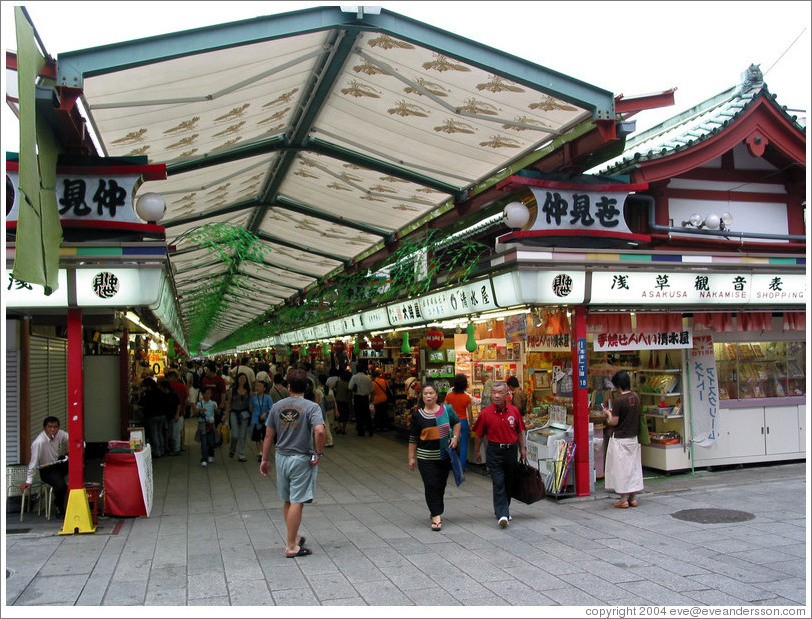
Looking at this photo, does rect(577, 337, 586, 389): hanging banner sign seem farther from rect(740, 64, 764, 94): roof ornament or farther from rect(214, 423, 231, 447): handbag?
rect(214, 423, 231, 447): handbag

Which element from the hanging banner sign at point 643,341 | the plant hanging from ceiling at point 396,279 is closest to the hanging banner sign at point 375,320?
the plant hanging from ceiling at point 396,279

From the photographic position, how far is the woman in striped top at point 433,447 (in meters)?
8.85

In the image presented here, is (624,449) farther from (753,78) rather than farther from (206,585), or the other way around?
(753,78)

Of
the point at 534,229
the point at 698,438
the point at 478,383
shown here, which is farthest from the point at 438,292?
the point at 698,438

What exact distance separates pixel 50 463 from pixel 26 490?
1.60 feet

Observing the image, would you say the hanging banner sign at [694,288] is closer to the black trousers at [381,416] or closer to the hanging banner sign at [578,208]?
the hanging banner sign at [578,208]

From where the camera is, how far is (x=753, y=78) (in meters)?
12.2

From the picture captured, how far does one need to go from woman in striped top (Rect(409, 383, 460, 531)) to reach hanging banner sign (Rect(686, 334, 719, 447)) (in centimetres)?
524

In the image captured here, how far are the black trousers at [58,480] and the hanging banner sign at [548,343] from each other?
8.29 meters

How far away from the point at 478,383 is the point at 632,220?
5409 millimetres

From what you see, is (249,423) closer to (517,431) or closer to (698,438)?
(517,431)

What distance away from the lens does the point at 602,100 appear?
29.1ft

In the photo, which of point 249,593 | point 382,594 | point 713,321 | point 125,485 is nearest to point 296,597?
point 249,593

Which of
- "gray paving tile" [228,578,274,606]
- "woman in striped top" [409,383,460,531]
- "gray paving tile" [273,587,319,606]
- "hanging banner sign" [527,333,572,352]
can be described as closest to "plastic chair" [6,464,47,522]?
"gray paving tile" [228,578,274,606]
